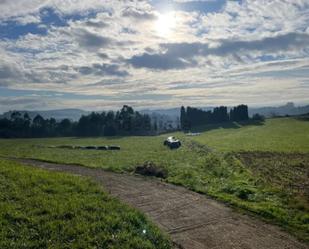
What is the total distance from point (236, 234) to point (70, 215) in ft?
18.4

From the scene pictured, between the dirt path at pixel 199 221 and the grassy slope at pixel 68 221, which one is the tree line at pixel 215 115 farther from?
the grassy slope at pixel 68 221

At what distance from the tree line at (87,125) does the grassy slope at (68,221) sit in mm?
121633

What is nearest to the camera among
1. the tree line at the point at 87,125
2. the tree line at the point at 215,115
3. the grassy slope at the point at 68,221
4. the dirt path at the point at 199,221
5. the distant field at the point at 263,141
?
the grassy slope at the point at 68,221

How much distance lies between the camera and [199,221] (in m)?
13.0

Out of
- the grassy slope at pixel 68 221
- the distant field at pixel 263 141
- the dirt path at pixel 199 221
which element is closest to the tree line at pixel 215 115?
the distant field at pixel 263 141

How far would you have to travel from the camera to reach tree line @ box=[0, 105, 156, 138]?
140375mm

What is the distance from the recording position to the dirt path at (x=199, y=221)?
11.0 meters

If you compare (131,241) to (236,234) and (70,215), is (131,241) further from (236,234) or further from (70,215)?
(236,234)

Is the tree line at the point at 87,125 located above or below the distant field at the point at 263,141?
above

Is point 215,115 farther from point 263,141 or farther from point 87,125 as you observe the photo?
point 263,141

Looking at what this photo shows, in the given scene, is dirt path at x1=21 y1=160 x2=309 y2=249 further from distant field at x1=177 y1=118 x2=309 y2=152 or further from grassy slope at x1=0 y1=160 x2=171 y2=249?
distant field at x1=177 y1=118 x2=309 y2=152

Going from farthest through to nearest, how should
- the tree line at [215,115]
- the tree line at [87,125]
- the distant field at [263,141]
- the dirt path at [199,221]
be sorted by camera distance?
the tree line at [215,115], the tree line at [87,125], the distant field at [263,141], the dirt path at [199,221]

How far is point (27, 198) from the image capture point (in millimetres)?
13812

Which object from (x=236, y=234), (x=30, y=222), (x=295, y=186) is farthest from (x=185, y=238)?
(x=295, y=186)
